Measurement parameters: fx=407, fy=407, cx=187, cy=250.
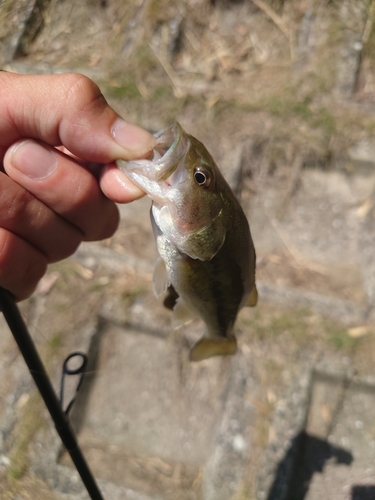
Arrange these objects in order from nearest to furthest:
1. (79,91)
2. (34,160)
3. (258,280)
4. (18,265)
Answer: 1. (79,91)
2. (34,160)
3. (18,265)
4. (258,280)

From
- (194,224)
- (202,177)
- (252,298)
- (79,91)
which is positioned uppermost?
(79,91)

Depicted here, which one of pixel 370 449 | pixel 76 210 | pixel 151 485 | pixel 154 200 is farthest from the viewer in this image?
pixel 370 449

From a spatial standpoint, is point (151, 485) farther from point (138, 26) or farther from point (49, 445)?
point (138, 26)

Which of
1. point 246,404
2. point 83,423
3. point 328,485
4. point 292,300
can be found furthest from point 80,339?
point 328,485

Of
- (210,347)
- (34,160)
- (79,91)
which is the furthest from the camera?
(210,347)

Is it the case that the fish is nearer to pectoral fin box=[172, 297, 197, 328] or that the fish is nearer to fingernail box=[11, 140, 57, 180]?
pectoral fin box=[172, 297, 197, 328]

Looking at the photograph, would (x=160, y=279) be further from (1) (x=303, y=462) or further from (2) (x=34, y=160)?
(1) (x=303, y=462)

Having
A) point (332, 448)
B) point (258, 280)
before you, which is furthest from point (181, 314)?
point (332, 448)
